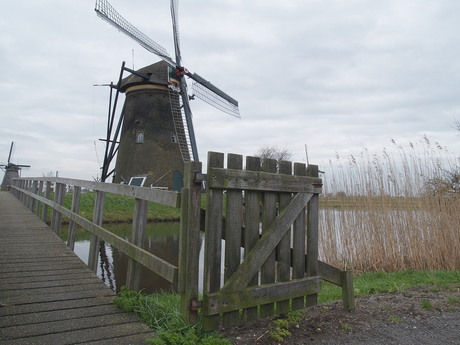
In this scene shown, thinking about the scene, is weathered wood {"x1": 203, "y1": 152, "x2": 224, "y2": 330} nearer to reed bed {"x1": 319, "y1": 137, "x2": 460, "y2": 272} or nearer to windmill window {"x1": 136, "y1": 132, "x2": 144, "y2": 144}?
reed bed {"x1": 319, "y1": 137, "x2": 460, "y2": 272}

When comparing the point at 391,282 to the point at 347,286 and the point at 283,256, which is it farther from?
the point at 283,256

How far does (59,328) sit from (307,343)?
1.70 m

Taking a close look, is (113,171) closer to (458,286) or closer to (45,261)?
(45,261)

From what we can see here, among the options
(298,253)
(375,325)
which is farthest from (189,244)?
(375,325)

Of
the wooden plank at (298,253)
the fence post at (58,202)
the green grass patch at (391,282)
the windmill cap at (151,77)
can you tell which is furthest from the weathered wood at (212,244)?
the windmill cap at (151,77)

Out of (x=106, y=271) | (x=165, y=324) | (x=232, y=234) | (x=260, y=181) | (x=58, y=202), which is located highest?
(x=260, y=181)

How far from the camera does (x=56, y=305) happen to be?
9.31 ft

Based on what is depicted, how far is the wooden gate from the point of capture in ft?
8.14

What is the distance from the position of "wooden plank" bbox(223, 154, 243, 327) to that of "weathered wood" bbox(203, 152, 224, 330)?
0.08 m

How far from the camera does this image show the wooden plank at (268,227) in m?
2.76

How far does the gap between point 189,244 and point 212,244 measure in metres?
0.16

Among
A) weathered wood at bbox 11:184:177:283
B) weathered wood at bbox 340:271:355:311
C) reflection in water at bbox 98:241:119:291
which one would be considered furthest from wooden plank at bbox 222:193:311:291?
reflection in water at bbox 98:241:119:291

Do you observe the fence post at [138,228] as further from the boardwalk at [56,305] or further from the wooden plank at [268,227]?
the wooden plank at [268,227]

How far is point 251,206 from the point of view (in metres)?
2.68
